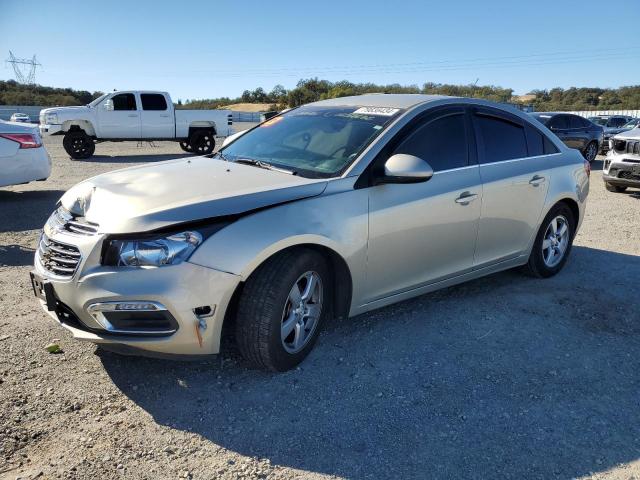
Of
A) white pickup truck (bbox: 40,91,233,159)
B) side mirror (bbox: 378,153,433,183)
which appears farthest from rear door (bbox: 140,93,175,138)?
side mirror (bbox: 378,153,433,183)

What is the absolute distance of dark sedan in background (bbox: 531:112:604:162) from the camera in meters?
17.3

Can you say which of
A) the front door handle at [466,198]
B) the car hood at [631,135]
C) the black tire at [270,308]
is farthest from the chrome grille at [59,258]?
the car hood at [631,135]

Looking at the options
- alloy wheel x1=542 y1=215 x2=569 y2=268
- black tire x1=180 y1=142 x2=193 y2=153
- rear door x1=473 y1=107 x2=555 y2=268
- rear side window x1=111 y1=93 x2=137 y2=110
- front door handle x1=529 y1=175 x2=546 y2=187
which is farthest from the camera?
black tire x1=180 y1=142 x2=193 y2=153

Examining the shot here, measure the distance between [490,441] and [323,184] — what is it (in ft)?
5.87

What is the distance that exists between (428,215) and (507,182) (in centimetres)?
109

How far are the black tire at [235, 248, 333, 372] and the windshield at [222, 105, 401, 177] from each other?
706 millimetres

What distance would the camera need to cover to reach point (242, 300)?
320 centimetres

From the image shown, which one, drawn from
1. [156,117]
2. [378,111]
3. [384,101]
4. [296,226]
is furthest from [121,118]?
[296,226]

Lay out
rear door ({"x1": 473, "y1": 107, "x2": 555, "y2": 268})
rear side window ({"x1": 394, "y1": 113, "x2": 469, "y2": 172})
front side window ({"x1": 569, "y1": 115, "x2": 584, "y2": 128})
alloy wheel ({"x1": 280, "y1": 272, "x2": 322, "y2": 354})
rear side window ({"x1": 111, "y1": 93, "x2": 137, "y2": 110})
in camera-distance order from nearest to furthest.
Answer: alloy wheel ({"x1": 280, "y1": 272, "x2": 322, "y2": 354}) < rear side window ({"x1": 394, "y1": 113, "x2": 469, "y2": 172}) < rear door ({"x1": 473, "y1": 107, "x2": 555, "y2": 268}) < front side window ({"x1": 569, "y1": 115, "x2": 584, "y2": 128}) < rear side window ({"x1": 111, "y1": 93, "x2": 137, "y2": 110})

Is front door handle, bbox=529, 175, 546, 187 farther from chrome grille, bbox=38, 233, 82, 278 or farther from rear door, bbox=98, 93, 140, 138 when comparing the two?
rear door, bbox=98, 93, 140, 138

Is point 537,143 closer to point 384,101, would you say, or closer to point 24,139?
point 384,101

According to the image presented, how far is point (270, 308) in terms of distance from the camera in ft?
10.5

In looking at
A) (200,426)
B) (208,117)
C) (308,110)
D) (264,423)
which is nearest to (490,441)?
(264,423)

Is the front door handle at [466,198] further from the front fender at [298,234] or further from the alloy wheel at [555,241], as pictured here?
the alloy wheel at [555,241]
